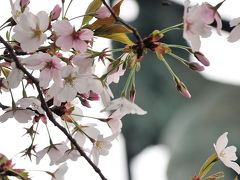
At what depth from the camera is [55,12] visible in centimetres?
81

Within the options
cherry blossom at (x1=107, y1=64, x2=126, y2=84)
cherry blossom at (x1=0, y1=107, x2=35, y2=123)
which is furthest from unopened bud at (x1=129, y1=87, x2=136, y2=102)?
cherry blossom at (x1=0, y1=107, x2=35, y2=123)

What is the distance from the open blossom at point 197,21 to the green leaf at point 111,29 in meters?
0.10

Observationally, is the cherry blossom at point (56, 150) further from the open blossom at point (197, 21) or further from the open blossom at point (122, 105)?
the open blossom at point (197, 21)

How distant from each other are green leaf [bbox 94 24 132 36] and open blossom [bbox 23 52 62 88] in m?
0.06

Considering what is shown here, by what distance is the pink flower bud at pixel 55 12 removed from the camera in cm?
81

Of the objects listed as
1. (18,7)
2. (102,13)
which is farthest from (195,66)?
(18,7)

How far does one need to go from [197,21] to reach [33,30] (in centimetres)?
19

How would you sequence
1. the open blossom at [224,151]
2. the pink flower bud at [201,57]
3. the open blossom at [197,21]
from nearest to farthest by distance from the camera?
the open blossom at [197,21] < the pink flower bud at [201,57] < the open blossom at [224,151]

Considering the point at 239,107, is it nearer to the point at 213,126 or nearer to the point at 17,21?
the point at 213,126

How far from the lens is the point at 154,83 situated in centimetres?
635

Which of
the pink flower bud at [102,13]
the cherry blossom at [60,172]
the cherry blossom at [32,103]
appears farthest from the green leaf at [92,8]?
the cherry blossom at [60,172]

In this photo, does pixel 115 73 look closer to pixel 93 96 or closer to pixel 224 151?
pixel 93 96

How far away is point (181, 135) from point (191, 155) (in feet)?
1.43

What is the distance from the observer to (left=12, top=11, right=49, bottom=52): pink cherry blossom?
74 centimetres
